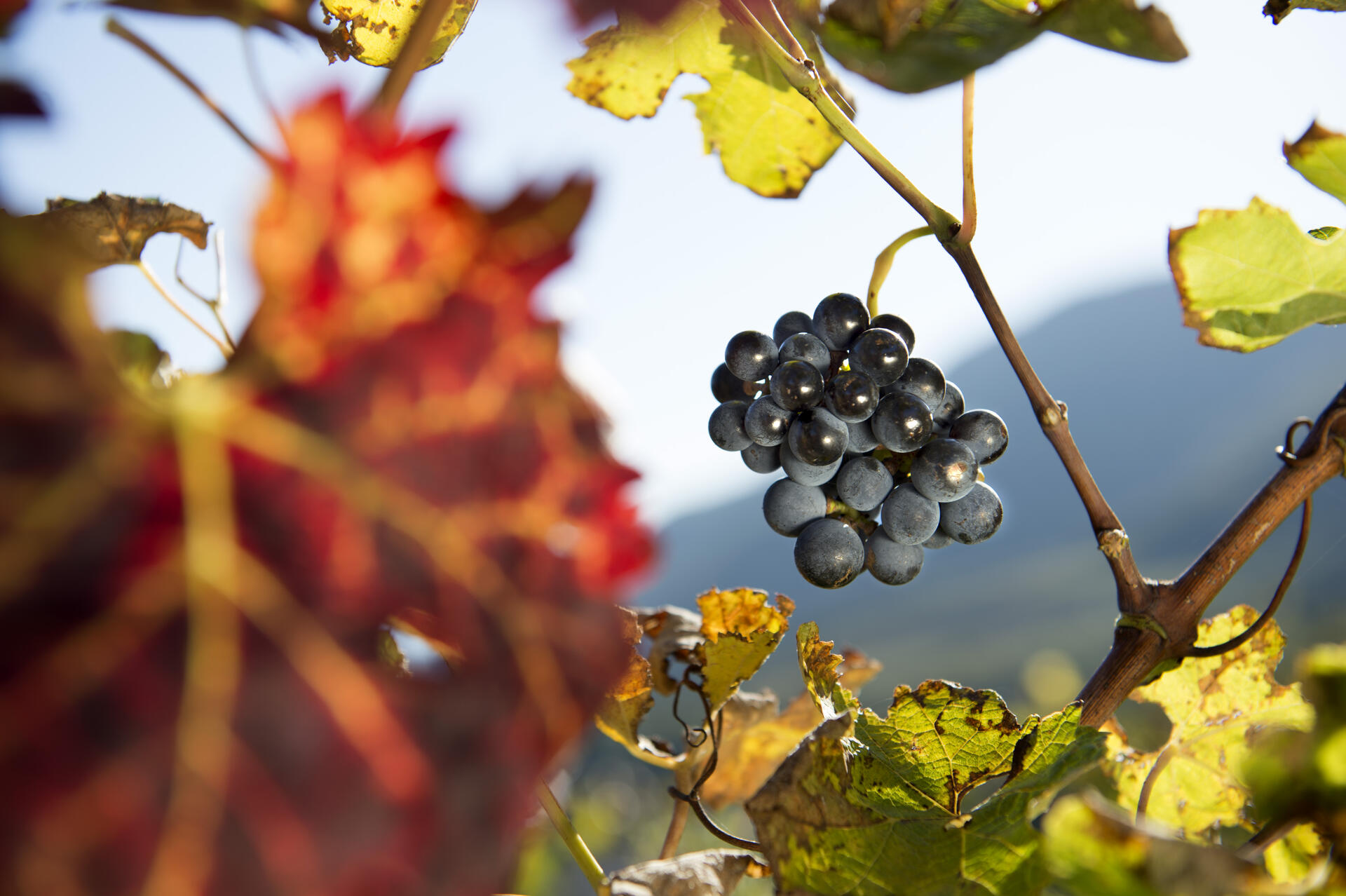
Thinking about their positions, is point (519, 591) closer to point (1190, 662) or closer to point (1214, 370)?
point (1190, 662)

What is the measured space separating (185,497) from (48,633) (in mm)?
26

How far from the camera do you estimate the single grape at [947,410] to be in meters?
0.43

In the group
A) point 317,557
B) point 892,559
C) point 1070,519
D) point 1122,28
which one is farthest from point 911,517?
point 1070,519

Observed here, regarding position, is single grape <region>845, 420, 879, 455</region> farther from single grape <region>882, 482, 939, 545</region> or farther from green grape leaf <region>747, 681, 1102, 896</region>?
green grape leaf <region>747, 681, 1102, 896</region>

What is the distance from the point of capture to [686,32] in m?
0.46

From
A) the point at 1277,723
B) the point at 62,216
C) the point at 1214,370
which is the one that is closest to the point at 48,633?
the point at 62,216

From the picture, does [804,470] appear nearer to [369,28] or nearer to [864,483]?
[864,483]

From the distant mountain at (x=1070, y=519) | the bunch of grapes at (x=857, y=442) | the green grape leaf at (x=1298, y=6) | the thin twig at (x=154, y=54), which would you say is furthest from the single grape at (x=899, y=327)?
the distant mountain at (x=1070, y=519)

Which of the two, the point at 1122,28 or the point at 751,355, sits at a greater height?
the point at 1122,28

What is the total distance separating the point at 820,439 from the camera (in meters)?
0.40

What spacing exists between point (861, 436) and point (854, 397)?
3 cm

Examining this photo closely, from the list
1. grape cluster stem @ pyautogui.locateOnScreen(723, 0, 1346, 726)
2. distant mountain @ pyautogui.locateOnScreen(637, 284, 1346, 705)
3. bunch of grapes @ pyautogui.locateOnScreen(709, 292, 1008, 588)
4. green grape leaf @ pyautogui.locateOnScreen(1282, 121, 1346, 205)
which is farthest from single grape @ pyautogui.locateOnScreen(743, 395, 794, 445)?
distant mountain @ pyautogui.locateOnScreen(637, 284, 1346, 705)

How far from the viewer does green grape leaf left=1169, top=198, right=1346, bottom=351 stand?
0.31m

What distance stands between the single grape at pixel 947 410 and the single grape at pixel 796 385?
6cm
